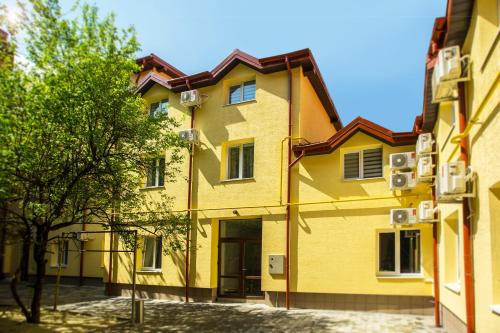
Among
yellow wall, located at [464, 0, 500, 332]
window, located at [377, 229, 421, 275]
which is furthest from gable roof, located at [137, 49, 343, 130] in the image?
yellow wall, located at [464, 0, 500, 332]

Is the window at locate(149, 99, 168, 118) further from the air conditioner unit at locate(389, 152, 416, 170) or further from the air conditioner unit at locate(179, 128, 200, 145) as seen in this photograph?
the air conditioner unit at locate(389, 152, 416, 170)

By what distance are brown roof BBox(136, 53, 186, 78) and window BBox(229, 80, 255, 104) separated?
4280mm

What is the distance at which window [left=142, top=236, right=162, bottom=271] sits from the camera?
1697 cm

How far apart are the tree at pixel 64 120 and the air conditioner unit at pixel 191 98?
15.1ft

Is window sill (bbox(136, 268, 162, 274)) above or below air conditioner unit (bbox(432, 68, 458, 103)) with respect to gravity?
below

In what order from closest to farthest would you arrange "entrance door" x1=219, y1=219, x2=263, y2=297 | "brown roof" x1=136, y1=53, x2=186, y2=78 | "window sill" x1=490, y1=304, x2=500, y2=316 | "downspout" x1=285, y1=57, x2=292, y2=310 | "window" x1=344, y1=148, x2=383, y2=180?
"window sill" x1=490, y1=304, x2=500, y2=316 < "window" x1=344, y1=148, x2=383, y2=180 < "downspout" x1=285, y1=57, x2=292, y2=310 < "entrance door" x1=219, y1=219, x2=263, y2=297 < "brown roof" x1=136, y1=53, x2=186, y2=78

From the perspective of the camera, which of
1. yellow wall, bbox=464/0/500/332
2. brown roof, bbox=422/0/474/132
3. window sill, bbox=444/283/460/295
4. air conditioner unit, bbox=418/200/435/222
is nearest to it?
yellow wall, bbox=464/0/500/332

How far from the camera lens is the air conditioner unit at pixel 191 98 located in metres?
16.2

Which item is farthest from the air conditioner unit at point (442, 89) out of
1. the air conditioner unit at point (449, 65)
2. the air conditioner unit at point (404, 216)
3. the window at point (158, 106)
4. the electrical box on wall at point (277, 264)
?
the window at point (158, 106)

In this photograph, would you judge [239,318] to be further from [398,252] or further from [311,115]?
[311,115]

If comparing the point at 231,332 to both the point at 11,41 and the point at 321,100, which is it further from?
the point at 321,100

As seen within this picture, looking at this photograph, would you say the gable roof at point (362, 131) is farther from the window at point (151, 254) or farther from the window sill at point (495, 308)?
the window sill at point (495, 308)

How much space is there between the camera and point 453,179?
6.96m

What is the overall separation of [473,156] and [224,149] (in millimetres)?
10028
